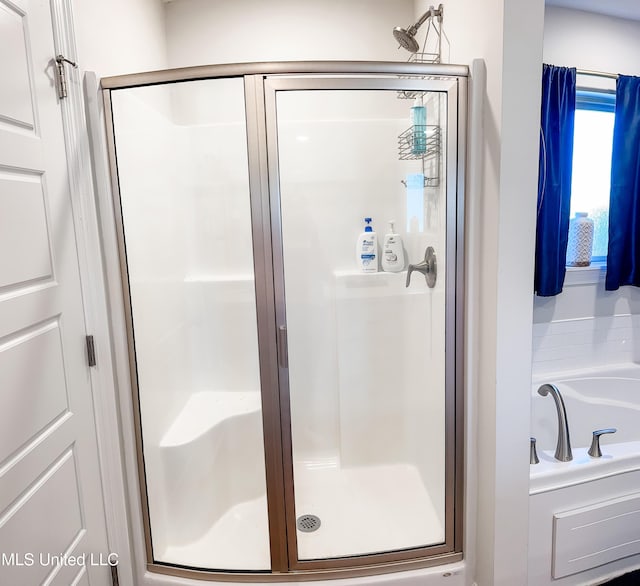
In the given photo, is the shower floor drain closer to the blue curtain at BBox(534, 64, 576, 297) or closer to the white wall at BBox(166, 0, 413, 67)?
the blue curtain at BBox(534, 64, 576, 297)

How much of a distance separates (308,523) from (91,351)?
1.17 metres

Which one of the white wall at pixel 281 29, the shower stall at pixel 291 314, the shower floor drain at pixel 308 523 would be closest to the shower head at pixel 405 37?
the shower stall at pixel 291 314

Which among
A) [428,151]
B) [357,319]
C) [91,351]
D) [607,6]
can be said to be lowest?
[357,319]

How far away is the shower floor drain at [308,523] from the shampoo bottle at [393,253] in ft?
4.13

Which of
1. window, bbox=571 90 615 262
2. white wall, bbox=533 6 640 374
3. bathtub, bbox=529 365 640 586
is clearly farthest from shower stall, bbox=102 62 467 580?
window, bbox=571 90 615 262

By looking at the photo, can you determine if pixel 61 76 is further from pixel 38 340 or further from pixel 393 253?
pixel 393 253

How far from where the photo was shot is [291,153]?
2.05 meters

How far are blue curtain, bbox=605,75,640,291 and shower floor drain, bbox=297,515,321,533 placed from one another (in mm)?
1963

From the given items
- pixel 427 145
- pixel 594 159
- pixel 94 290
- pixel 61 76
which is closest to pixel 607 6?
pixel 594 159

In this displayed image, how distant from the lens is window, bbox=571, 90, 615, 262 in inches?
84.7

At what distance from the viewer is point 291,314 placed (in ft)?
7.06

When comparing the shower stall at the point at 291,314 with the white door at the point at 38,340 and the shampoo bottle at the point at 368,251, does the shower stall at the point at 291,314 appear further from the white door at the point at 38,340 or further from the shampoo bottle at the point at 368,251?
the white door at the point at 38,340

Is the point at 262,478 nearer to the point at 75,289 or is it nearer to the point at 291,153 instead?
the point at 75,289

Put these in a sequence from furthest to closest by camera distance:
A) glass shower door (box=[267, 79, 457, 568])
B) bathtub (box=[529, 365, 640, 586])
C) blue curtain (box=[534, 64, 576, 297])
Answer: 1. blue curtain (box=[534, 64, 576, 297])
2. glass shower door (box=[267, 79, 457, 568])
3. bathtub (box=[529, 365, 640, 586])
